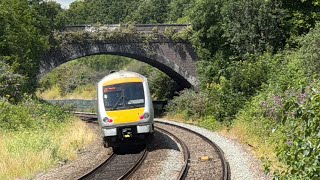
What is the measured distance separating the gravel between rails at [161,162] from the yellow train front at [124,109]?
2.98 feet

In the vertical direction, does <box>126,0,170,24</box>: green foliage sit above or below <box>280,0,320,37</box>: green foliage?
above

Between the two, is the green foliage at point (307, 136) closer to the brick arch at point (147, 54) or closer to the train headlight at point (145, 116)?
the train headlight at point (145, 116)

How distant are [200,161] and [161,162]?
4.01ft

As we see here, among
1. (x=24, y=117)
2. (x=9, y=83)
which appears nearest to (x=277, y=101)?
(x=24, y=117)

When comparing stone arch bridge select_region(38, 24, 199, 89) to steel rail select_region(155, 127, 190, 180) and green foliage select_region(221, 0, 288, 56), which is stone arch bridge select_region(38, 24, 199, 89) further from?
steel rail select_region(155, 127, 190, 180)

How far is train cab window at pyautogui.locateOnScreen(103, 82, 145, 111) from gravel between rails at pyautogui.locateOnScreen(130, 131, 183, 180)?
1912mm

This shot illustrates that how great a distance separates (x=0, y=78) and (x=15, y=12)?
7738 millimetres

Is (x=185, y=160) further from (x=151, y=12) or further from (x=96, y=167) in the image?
(x=151, y=12)

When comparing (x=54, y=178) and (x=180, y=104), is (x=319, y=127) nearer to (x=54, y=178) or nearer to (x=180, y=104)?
(x=54, y=178)

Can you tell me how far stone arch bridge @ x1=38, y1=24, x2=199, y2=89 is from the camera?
1326 inches

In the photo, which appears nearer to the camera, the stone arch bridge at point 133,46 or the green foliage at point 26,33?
the green foliage at point 26,33

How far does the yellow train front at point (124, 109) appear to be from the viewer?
51.2 ft

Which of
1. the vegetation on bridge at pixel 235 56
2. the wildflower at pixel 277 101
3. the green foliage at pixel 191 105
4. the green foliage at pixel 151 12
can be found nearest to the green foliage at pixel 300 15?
the vegetation on bridge at pixel 235 56

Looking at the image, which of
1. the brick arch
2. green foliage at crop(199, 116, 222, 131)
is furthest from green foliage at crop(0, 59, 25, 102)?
green foliage at crop(199, 116, 222, 131)
